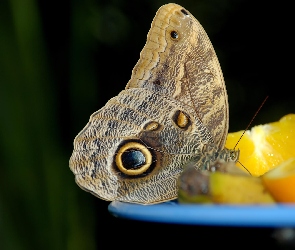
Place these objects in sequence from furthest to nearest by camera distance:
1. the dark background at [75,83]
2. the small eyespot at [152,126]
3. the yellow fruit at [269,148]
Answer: the dark background at [75,83] → the small eyespot at [152,126] → the yellow fruit at [269,148]

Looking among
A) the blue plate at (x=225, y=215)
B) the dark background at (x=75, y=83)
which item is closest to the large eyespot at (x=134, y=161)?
the dark background at (x=75, y=83)

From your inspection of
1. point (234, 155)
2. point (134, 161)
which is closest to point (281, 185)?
point (234, 155)

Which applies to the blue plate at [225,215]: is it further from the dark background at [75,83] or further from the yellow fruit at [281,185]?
the dark background at [75,83]

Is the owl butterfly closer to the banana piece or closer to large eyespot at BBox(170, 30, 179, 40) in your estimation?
large eyespot at BBox(170, 30, 179, 40)

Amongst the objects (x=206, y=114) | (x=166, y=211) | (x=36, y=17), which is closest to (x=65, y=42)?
(x=36, y=17)

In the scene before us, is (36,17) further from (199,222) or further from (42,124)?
(199,222)

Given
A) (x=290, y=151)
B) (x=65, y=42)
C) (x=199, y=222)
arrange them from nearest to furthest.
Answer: (x=199, y=222)
(x=290, y=151)
(x=65, y=42)
